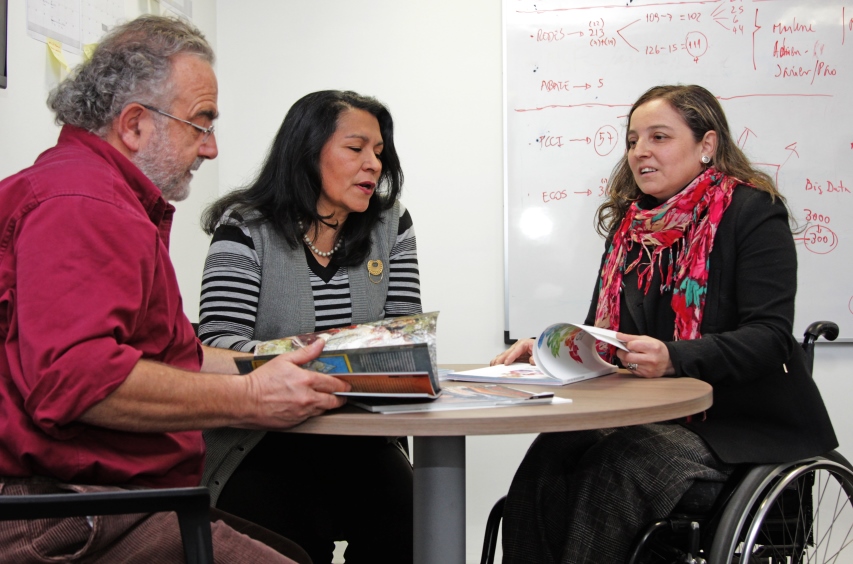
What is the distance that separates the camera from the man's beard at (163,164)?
1.30 m

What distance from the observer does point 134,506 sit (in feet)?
2.81

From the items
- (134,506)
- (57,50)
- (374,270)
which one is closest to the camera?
(134,506)

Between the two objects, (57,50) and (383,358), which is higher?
(57,50)

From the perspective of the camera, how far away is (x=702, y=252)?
5.82ft

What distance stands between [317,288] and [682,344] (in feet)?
2.85

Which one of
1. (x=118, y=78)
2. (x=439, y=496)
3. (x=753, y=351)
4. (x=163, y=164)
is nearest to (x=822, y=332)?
(x=753, y=351)

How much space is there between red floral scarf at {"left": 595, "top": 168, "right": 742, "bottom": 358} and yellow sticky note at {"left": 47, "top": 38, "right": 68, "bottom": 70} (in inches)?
62.8

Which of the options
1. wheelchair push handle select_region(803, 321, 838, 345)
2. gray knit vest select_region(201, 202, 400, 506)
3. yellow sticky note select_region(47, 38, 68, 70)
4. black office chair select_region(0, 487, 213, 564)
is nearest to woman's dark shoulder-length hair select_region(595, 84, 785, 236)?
wheelchair push handle select_region(803, 321, 838, 345)

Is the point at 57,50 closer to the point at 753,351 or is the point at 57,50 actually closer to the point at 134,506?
the point at 134,506

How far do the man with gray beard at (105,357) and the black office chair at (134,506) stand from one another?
0.52ft

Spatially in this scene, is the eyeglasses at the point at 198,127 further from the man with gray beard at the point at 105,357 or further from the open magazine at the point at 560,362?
the open magazine at the point at 560,362

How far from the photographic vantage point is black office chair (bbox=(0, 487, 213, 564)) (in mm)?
833

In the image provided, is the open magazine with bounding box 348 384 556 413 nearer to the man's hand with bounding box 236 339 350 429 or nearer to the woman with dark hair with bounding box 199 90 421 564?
the man's hand with bounding box 236 339 350 429

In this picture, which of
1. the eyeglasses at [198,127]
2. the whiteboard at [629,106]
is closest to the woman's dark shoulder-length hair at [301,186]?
the eyeglasses at [198,127]
